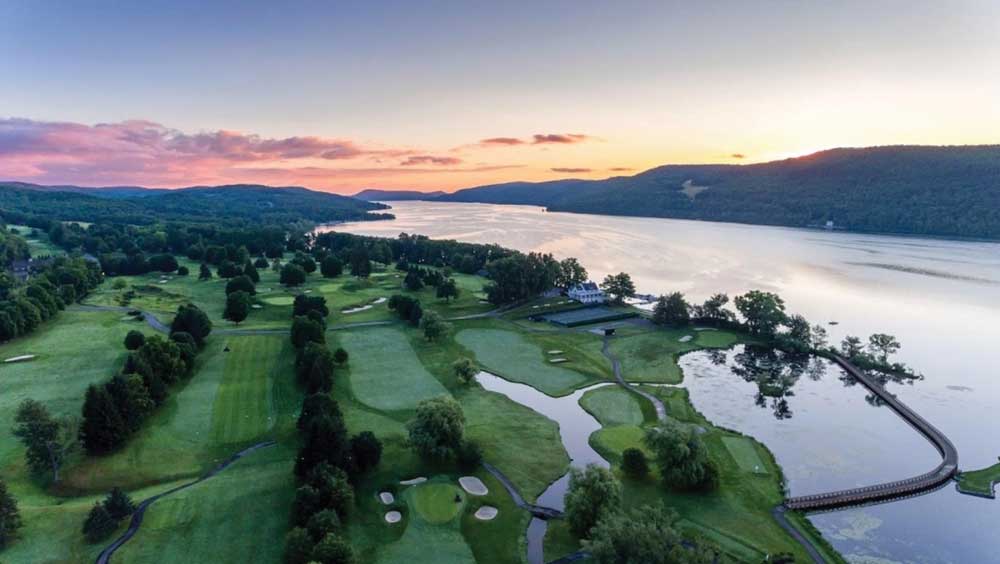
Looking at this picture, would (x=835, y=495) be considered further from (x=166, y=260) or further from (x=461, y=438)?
(x=166, y=260)

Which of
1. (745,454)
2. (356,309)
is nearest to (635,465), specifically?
(745,454)

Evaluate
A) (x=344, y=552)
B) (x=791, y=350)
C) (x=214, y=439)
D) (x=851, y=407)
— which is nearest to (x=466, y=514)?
(x=344, y=552)

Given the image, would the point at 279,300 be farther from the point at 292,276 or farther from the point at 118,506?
the point at 118,506

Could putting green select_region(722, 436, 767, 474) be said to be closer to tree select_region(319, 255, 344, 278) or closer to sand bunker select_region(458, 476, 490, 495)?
sand bunker select_region(458, 476, 490, 495)

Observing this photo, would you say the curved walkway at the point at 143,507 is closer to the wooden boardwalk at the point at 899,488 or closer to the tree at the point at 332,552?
the tree at the point at 332,552

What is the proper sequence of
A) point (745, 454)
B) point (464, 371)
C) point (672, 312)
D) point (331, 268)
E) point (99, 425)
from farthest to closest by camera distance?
point (331, 268) → point (672, 312) → point (464, 371) → point (745, 454) → point (99, 425)
